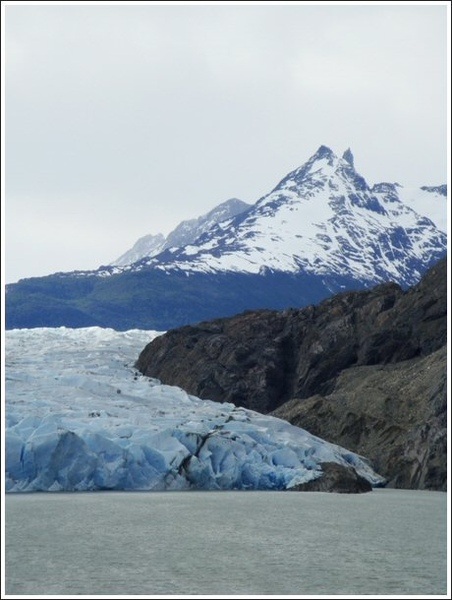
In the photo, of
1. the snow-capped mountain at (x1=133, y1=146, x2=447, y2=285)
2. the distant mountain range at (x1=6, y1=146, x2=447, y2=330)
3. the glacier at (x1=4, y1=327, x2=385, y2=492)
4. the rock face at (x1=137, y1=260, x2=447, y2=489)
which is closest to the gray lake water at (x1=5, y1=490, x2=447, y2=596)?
the glacier at (x1=4, y1=327, x2=385, y2=492)

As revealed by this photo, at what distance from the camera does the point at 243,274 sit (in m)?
161

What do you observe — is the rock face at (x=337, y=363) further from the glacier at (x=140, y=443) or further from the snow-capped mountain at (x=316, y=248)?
the snow-capped mountain at (x=316, y=248)

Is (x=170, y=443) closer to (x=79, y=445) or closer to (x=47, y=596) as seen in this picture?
(x=79, y=445)

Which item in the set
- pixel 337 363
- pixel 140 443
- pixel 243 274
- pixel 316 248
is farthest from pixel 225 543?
pixel 316 248

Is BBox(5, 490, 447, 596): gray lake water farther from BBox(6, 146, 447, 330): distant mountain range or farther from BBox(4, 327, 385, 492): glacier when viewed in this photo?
BBox(6, 146, 447, 330): distant mountain range

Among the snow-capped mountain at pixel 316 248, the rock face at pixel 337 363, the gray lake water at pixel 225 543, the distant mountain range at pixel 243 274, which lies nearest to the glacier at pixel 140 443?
the gray lake water at pixel 225 543

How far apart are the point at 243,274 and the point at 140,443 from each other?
121 m

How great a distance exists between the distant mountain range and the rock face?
72.7m

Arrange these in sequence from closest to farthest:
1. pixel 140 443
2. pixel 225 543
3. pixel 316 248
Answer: pixel 225 543, pixel 140 443, pixel 316 248

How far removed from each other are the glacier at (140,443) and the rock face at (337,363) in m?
3.62

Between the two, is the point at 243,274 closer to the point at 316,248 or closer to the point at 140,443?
the point at 316,248

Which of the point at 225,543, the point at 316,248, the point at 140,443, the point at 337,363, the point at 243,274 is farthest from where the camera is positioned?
the point at 316,248

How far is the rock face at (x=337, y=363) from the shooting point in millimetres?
50625

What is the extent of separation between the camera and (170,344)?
221 feet
